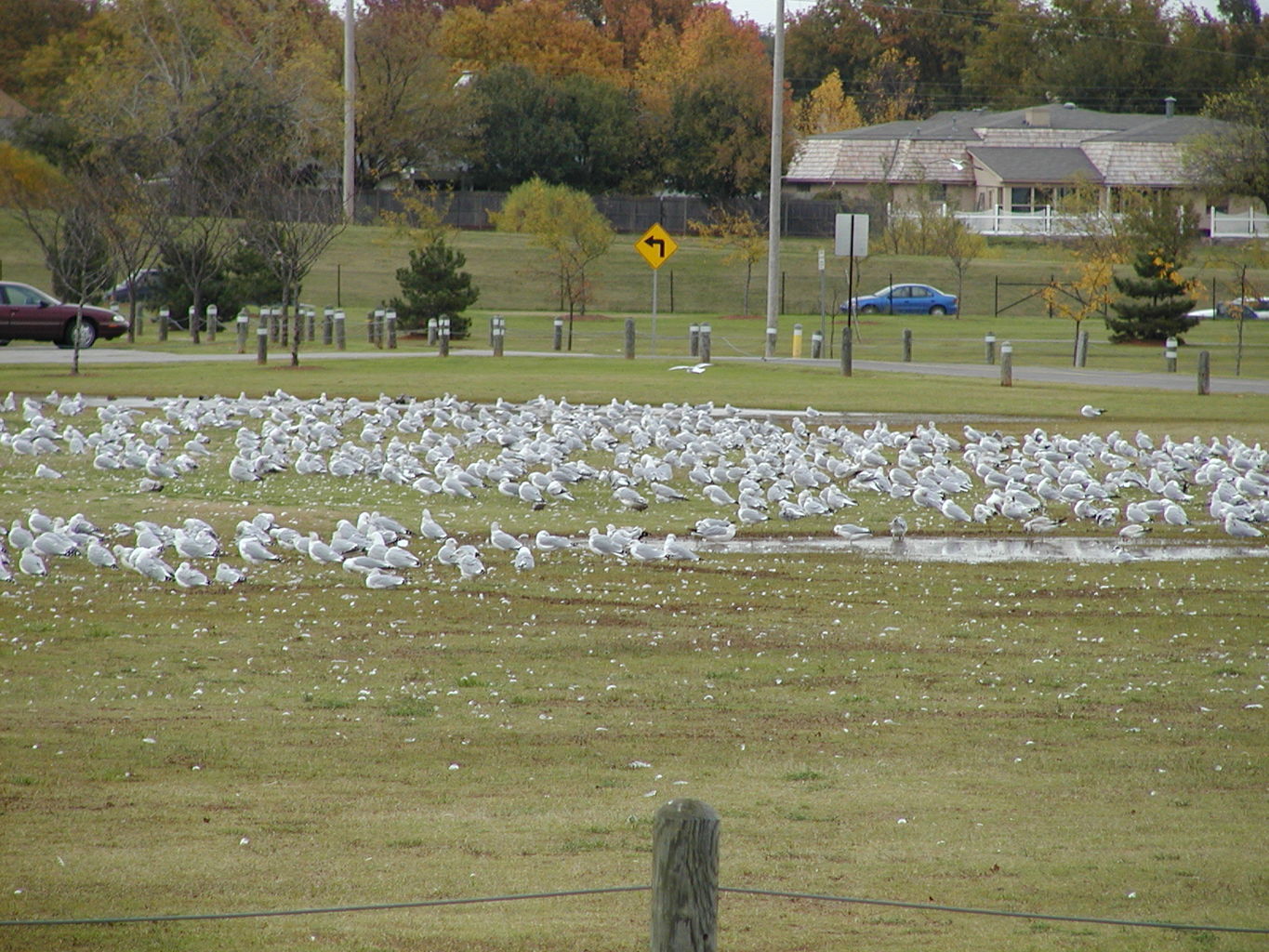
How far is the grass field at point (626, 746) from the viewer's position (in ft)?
20.5

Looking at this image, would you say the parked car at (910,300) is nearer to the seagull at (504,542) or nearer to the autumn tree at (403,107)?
the autumn tree at (403,107)

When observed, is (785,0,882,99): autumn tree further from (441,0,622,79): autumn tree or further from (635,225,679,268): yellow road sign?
(635,225,679,268): yellow road sign

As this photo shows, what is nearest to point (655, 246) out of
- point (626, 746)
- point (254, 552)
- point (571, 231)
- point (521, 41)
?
point (571, 231)

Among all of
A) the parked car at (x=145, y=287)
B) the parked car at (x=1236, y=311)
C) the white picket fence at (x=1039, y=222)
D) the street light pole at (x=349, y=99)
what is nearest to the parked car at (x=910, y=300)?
the parked car at (x=1236, y=311)

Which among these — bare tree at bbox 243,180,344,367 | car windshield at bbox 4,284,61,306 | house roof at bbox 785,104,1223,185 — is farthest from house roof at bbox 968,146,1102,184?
car windshield at bbox 4,284,61,306

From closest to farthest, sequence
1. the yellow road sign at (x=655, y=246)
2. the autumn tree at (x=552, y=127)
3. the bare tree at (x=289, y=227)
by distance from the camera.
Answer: the yellow road sign at (x=655, y=246)
the bare tree at (x=289, y=227)
the autumn tree at (x=552, y=127)

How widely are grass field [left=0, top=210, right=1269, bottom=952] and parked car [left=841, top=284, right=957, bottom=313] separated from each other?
158ft

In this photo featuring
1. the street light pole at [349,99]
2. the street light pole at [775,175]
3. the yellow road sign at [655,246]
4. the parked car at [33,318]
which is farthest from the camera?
the street light pole at [349,99]

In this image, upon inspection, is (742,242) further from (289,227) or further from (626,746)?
(626,746)

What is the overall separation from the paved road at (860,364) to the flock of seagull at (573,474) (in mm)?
10374

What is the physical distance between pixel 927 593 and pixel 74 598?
7199 millimetres

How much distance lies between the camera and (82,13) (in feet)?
302

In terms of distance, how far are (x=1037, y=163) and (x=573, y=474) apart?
71079 millimetres

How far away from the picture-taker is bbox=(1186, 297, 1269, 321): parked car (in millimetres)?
57406
